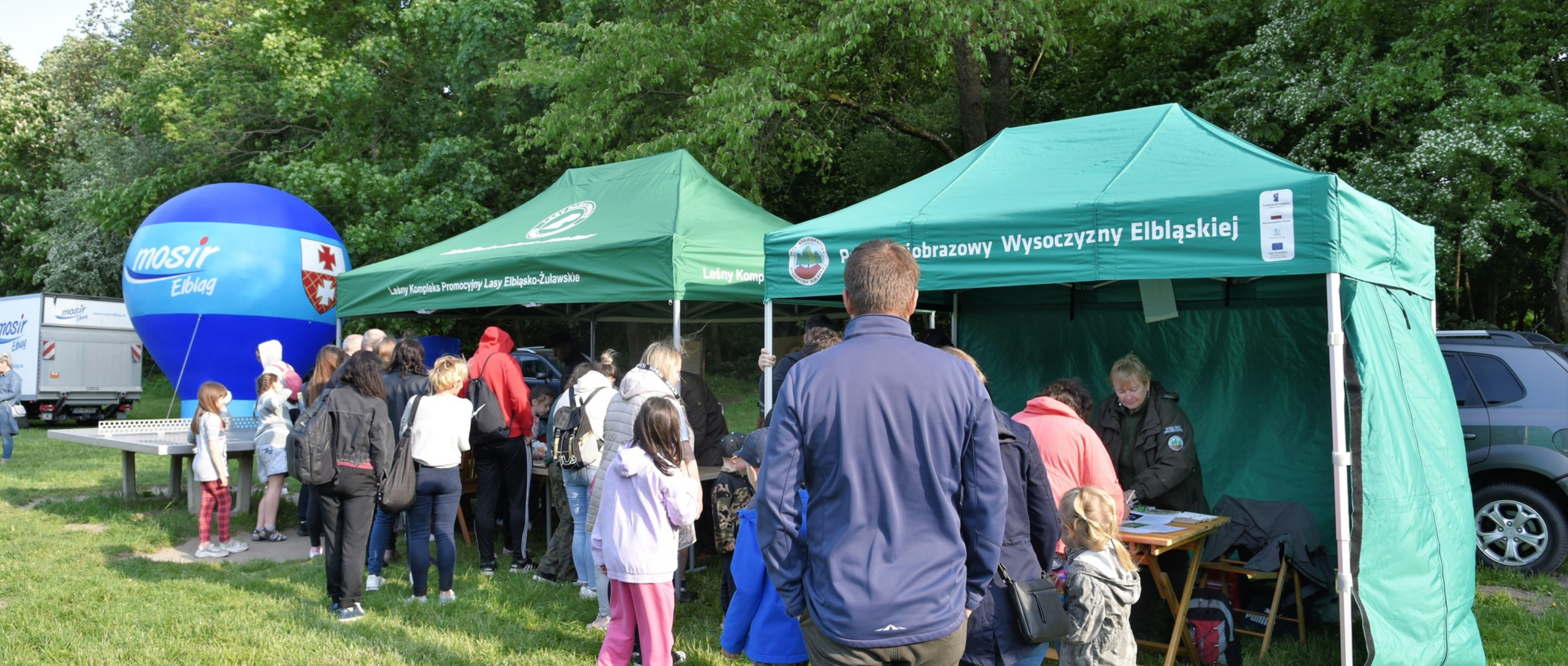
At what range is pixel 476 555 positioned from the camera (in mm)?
7020

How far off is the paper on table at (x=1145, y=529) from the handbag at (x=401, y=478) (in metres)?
3.63

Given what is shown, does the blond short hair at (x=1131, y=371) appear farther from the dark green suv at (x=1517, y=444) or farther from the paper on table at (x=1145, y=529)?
the dark green suv at (x=1517, y=444)

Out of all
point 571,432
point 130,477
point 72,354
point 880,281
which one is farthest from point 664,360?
point 72,354

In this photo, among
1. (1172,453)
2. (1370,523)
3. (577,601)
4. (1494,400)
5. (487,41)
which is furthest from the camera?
(487,41)

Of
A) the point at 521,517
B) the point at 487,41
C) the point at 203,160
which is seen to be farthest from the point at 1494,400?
the point at 203,160

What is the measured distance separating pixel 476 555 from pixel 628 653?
3.25m

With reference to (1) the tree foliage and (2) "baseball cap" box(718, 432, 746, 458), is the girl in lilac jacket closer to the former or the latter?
(2) "baseball cap" box(718, 432, 746, 458)

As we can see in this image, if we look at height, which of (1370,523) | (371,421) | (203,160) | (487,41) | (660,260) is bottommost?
(1370,523)

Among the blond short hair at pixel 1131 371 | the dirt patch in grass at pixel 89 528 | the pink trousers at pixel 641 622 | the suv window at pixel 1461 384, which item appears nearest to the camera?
the pink trousers at pixel 641 622

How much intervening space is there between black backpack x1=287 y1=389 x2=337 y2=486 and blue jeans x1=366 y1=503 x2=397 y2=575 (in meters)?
0.63

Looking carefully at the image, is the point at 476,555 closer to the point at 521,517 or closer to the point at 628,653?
the point at 521,517

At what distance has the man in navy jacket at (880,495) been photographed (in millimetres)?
2145

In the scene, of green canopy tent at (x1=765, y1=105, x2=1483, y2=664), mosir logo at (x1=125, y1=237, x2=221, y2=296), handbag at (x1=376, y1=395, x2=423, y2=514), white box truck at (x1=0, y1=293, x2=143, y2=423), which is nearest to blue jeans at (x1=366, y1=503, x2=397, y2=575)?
handbag at (x1=376, y1=395, x2=423, y2=514)

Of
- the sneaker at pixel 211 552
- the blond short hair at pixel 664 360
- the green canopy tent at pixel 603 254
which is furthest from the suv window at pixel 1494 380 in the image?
the sneaker at pixel 211 552
